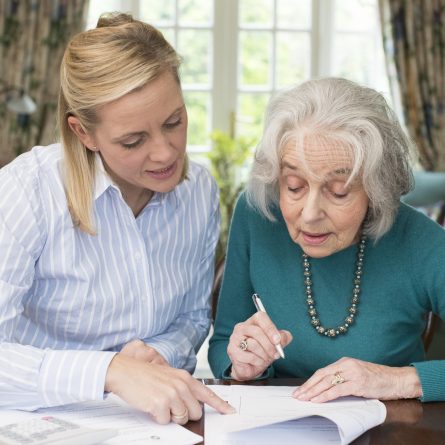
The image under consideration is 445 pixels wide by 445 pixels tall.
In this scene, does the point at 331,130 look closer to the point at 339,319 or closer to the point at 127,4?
the point at 339,319

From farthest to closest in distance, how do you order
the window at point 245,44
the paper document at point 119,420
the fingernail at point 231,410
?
the window at point 245,44
the fingernail at point 231,410
the paper document at point 119,420

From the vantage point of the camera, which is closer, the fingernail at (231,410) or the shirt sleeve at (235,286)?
the fingernail at (231,410)

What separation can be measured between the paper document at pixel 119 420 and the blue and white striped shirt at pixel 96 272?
0.22 ft

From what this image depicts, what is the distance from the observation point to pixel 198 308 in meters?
2.10

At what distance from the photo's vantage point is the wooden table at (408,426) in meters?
1.44

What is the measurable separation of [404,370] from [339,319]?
271 millimetres

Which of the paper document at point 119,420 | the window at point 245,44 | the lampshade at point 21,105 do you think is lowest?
the paper document at point 119,420

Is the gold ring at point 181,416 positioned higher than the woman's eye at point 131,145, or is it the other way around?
the woman's eye at point 131,145

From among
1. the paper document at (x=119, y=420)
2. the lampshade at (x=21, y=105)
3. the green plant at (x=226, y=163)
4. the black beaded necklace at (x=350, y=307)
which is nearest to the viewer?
the paper document at (x=119, y=420)

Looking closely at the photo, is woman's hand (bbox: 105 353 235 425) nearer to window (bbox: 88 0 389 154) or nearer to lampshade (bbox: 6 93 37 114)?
lampshade (bbox: 6 93 37 114)

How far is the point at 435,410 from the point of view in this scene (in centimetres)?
160

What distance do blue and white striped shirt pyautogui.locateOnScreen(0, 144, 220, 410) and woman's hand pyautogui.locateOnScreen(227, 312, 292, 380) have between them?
196mm

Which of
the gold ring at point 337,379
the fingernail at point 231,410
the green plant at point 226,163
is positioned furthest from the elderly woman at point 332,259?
the green plant at point 226,163

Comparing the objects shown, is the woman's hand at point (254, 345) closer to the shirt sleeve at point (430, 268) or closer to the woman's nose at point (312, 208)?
the woman's nose at point (312, 208)
